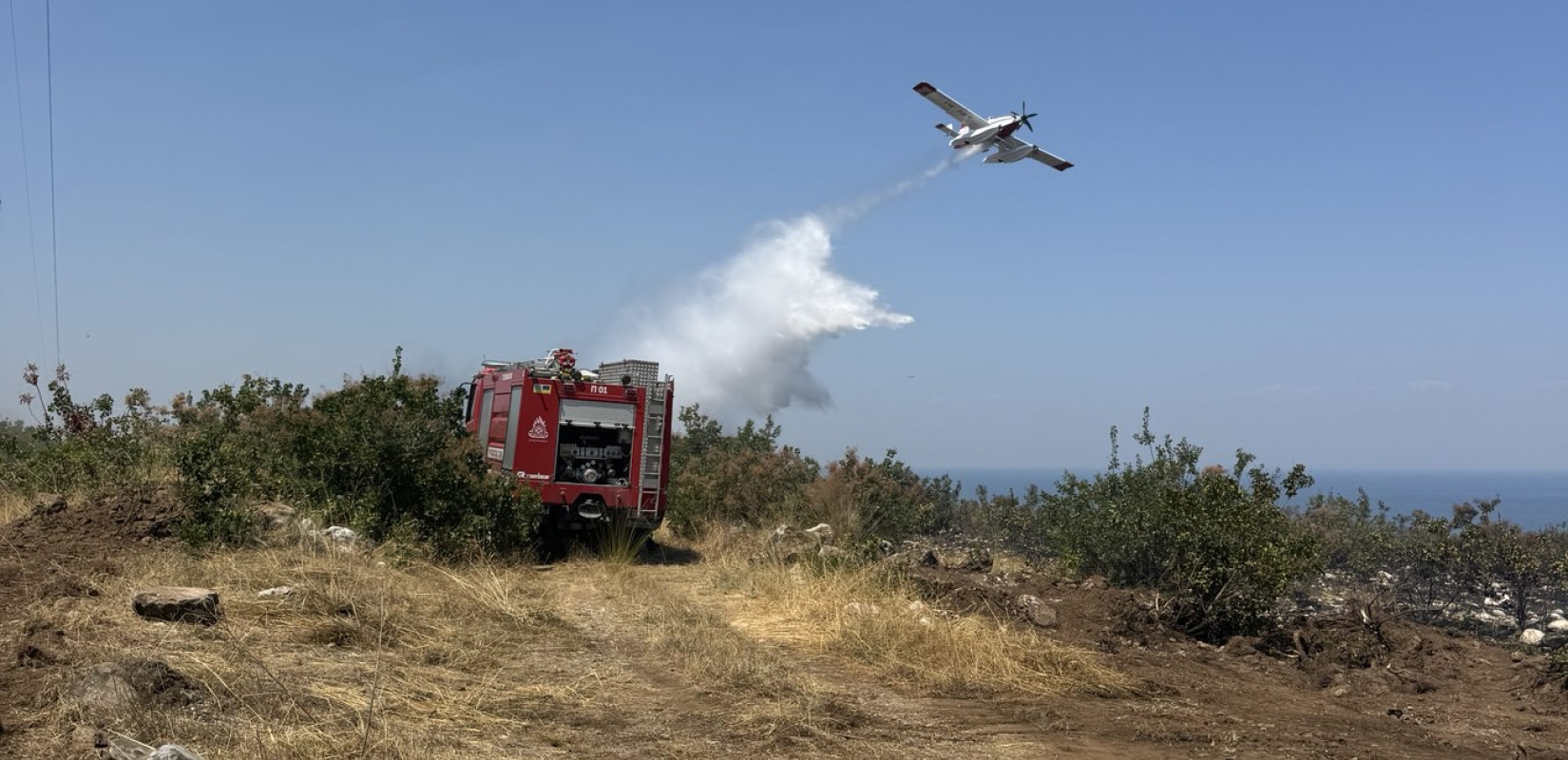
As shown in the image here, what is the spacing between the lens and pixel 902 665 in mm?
9633

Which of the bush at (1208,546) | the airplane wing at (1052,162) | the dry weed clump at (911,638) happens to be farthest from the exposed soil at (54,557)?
the airplane wing at (1052,162)

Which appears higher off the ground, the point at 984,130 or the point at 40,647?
the point at 984,130

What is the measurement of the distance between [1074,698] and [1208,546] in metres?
4.17

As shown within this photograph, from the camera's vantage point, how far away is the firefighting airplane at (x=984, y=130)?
79.8 ft

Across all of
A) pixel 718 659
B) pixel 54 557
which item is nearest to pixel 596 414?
pixel 54 557

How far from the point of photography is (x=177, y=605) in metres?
9.15

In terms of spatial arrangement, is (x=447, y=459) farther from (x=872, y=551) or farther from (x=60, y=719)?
(x=60, y=719)

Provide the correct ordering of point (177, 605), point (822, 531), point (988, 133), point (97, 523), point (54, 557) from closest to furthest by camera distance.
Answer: point (177, 605)
point (54, 557)
point (97, 523)
point (822, 531)
point (988, 133)

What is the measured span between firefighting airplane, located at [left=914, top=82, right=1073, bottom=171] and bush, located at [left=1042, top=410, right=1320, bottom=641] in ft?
36.5

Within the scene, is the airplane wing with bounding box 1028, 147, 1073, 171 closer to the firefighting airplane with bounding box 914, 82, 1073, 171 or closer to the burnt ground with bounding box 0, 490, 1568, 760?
the firefighting airplane with bounding box 914, 82, 1073, 171

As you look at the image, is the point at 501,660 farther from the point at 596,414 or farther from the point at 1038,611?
the point at 596,414

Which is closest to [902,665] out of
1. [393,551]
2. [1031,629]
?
[1031,629]

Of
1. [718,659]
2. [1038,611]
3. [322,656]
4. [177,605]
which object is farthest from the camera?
[1038,611]

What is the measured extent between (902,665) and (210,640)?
5.33 metres
